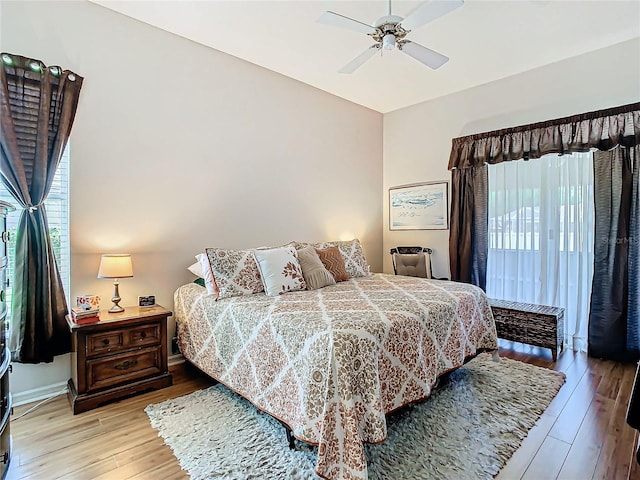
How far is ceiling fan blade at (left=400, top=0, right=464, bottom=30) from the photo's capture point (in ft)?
6.43

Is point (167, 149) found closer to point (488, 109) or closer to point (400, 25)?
point (400, 25)

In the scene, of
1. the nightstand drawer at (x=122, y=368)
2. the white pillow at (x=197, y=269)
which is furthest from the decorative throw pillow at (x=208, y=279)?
the nightstand drawer at (x=122, y=368)

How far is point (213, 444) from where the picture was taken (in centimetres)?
196

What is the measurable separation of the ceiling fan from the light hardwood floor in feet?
8.47

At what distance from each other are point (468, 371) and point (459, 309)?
747 mm

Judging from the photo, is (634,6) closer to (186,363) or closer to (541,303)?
(541,303)

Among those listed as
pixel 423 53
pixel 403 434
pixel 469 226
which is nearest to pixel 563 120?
pixel 469 226

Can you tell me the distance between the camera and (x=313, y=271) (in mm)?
3068

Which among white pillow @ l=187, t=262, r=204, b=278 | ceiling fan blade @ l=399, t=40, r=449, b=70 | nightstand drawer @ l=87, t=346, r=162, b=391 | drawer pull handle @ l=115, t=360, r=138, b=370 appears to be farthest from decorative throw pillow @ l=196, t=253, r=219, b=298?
ceiling fan blade @ l=399, t=40, r=449, b=70

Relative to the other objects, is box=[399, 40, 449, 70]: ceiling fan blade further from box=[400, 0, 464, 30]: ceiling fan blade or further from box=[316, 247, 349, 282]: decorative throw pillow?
box=[316, 247, 349, 282]: decorative throw pillow

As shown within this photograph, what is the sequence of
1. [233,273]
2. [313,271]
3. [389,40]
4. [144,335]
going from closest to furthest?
[389,40] → [144,335] → [233,273] → [313,271]

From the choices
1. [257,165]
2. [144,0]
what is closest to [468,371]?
[257,165]

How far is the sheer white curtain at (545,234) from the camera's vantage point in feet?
11.4

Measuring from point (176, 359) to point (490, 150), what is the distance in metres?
4.06
